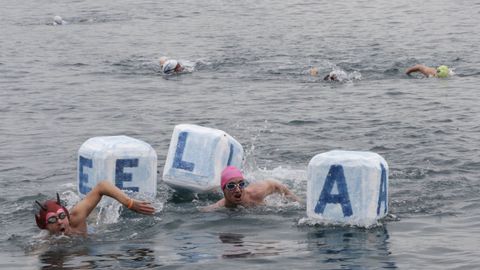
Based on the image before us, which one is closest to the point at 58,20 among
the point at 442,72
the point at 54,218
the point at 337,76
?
the point at 337,76

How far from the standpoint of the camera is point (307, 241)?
43.3 feet

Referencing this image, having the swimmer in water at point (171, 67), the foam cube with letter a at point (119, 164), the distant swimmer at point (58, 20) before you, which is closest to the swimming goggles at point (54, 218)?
the foam cube with letter a at point (119, 164)

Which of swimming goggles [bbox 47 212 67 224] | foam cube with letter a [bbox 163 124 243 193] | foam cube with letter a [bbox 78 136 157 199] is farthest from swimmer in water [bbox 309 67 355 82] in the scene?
swimming goggles [bbox 47 212 67 224]

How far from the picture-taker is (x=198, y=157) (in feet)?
48.3

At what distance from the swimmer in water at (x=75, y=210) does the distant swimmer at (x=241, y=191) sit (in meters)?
1.92

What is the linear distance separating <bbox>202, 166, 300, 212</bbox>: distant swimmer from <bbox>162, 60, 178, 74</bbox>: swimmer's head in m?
12.7

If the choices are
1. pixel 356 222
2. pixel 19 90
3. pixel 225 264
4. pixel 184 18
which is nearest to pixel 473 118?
pixel 356 222

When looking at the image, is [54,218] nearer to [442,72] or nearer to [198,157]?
[198,157]

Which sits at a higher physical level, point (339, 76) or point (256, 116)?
point (339, 76)

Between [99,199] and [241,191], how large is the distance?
2.30m

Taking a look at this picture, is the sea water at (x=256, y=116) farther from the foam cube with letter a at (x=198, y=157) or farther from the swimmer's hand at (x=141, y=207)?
the swimmer's hand at (x=141, y=207)

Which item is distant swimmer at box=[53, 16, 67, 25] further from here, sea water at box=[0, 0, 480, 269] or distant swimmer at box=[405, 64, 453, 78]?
distant swimmer at box=[405, 64, 453, 78]

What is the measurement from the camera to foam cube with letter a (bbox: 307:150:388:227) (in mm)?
12641

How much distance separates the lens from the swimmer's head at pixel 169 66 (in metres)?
27.4
